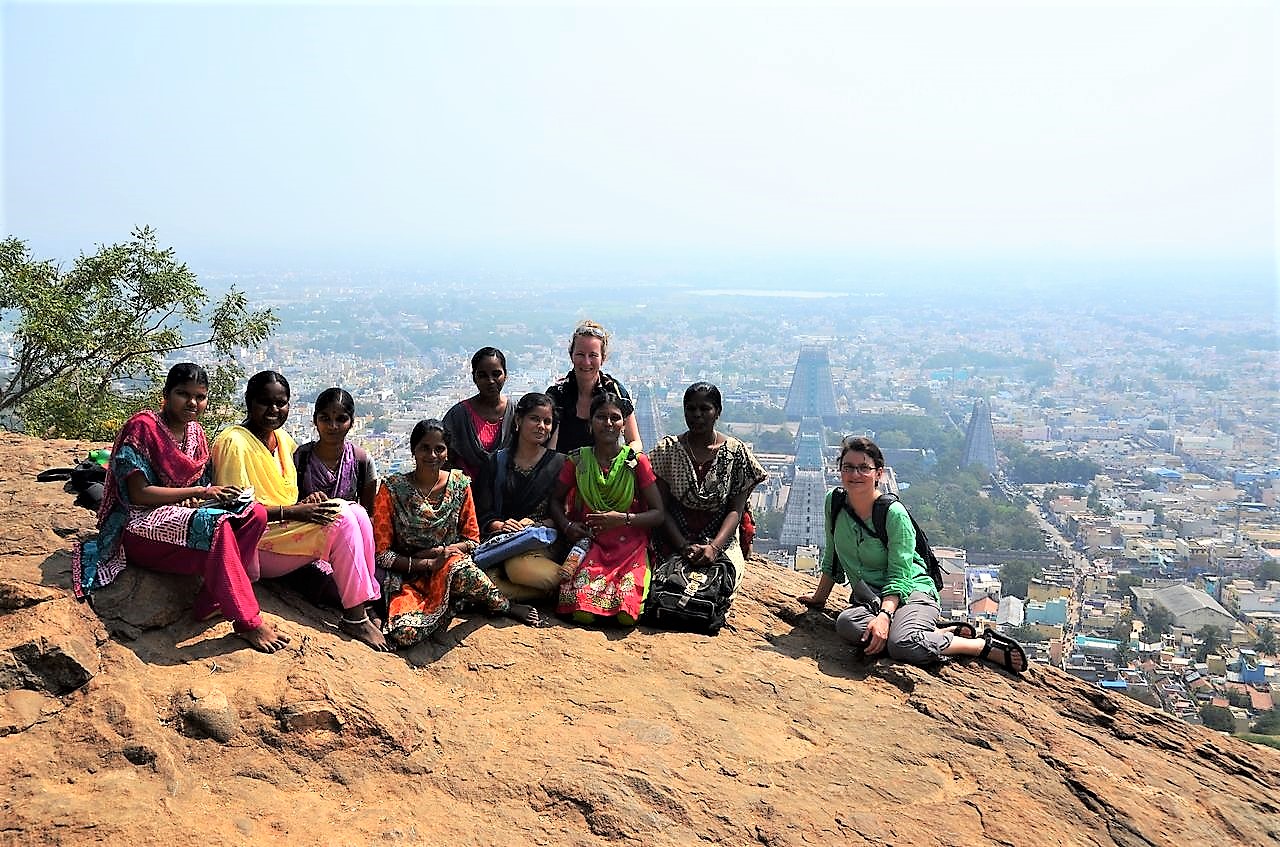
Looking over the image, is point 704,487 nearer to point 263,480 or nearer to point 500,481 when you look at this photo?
point 500,481

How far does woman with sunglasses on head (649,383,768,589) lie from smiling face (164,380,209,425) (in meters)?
2.83

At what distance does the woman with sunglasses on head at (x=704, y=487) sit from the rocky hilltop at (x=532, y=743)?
0.72 meters

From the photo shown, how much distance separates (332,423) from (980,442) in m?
41.4

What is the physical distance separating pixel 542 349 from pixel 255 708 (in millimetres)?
53817

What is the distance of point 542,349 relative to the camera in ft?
188

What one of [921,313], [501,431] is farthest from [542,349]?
Answer: [921,313]

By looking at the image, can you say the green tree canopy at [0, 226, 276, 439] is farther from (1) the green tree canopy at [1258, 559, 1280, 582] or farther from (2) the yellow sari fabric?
(1) the green tree canopy at [1258, 559, 1280, 582]

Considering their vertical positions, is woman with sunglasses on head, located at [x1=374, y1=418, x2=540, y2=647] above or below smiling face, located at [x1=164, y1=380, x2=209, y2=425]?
below

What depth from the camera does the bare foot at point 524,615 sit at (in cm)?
559

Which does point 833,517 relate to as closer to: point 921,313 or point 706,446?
point 706,446

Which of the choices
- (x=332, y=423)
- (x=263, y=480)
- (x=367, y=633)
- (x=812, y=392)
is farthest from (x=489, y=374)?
(x=812, y=392)

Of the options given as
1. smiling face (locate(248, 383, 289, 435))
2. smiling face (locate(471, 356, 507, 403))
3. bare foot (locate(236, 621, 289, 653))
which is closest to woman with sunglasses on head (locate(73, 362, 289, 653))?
bare foot (locate(236, 621, 289, 653))

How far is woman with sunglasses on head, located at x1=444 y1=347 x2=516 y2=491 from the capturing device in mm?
6195

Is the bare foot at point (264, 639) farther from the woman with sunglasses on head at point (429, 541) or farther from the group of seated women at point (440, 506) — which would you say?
the woman with sunglasses on head at point (429, 541)
